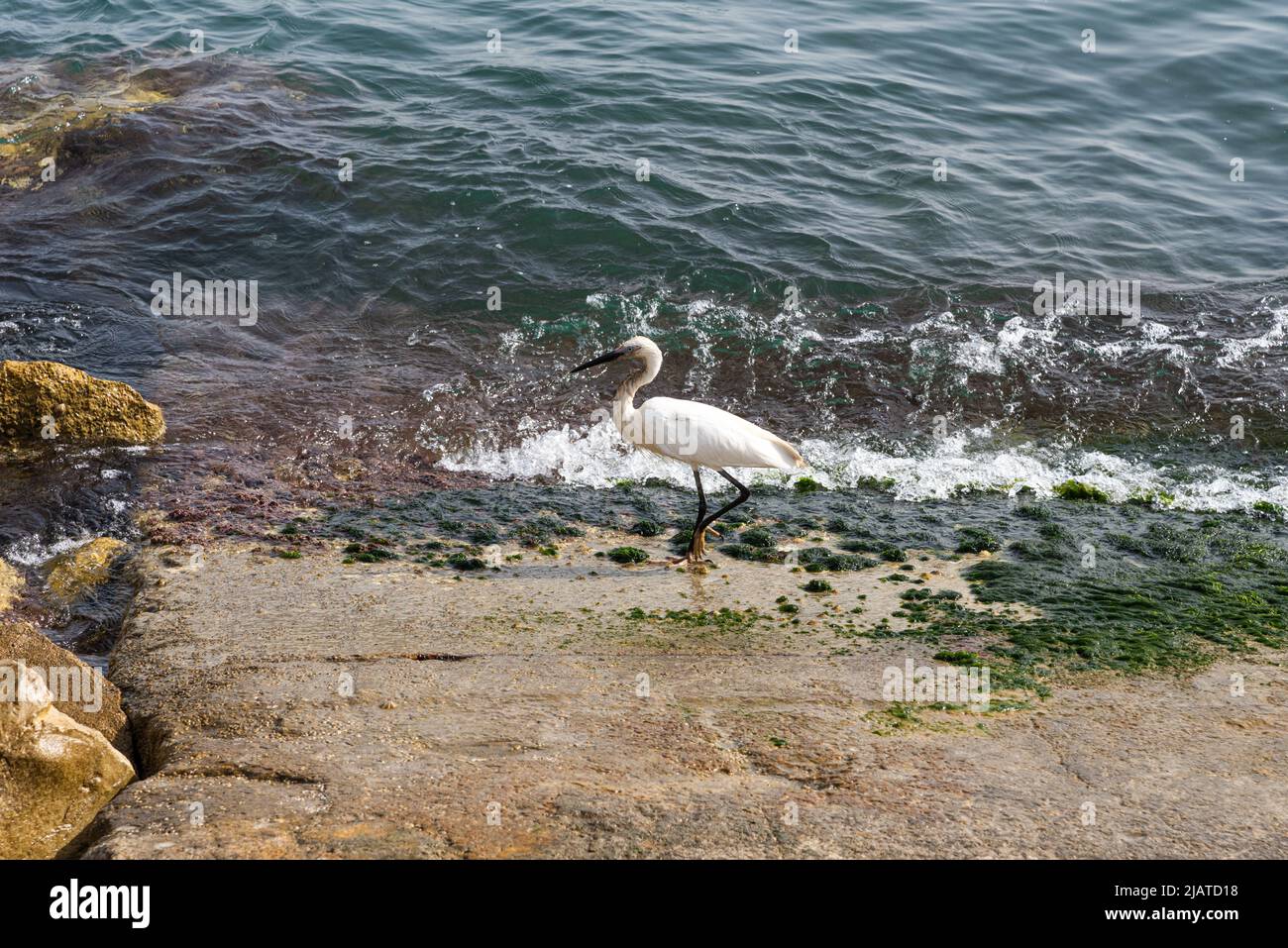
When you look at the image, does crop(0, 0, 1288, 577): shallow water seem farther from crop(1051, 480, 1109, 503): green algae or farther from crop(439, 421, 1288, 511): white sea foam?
crop(1051, 480, 1109, 503): green algae

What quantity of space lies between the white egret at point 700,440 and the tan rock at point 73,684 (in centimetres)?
316

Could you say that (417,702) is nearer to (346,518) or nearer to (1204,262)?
(346,518)

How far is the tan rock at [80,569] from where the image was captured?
5.92 meters

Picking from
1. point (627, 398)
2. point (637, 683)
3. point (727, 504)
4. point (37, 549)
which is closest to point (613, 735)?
point (637, 683)

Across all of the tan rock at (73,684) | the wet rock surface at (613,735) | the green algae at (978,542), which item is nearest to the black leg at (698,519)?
the wet rock surface at (613,735)

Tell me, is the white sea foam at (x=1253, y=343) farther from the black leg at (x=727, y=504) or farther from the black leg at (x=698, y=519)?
the black leg at (x=698, y=519)

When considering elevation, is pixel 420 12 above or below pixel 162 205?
above

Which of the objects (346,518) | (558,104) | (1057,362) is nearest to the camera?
(346,518)

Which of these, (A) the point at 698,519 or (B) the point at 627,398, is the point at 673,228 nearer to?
(B) the point at 627,398

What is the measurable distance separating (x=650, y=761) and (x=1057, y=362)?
288 inches

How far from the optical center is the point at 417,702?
460 cm

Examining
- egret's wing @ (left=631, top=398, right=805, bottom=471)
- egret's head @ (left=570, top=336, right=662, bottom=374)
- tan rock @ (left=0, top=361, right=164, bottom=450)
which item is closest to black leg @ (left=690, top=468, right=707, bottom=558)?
egret's wing @ (left=631, top=398, right=805, bottom=471)

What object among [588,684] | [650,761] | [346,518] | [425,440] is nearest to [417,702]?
[588,684]

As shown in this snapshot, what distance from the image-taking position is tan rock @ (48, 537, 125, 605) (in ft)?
19.4
